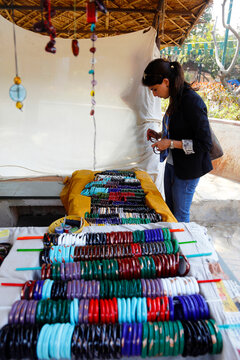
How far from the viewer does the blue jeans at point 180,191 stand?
2018mm

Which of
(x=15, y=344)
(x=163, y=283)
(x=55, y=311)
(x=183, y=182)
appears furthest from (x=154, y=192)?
(x=15, y=344)

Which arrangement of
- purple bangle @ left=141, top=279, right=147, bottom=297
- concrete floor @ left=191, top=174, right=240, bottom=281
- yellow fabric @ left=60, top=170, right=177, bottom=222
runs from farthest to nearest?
concrete floor @ left=191, top=174, right=240, bottom=281
yellow fabric @ left=60, top=170, right=177, bottom=222
purple bangle @ left=141, top=279, right=147, bottom=297

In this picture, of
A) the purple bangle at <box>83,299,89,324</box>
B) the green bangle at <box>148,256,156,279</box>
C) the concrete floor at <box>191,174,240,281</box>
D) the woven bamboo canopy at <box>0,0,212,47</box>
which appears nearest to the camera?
the purple bangle at <box>83,299,89,324</box>

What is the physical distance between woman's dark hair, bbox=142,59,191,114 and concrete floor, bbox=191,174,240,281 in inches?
78.1

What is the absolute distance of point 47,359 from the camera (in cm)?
86

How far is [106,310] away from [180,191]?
1271 millimetres

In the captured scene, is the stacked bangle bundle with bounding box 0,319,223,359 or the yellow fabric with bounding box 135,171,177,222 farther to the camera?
the yellow fabric with bounding box 135,171,177,222

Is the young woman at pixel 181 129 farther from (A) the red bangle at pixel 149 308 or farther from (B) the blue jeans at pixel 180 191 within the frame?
(A) the red bangle at pixel 149 308

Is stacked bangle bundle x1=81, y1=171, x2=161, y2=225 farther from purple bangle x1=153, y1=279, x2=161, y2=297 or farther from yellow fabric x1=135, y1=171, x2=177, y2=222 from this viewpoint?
A: purple bangle x1=153, y1=279, x2=161, y2=297

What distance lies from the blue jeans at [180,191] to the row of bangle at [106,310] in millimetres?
1103

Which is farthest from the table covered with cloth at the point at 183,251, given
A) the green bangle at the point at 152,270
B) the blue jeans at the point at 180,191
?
the blue jeans at the point at 180,191

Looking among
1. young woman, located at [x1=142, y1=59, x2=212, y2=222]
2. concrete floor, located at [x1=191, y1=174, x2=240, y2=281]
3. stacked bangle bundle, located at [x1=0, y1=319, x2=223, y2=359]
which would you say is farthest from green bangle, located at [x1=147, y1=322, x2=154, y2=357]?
concrete floor, located at [x1=191, y1=174, x2=240, y2=281]

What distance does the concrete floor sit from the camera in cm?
327

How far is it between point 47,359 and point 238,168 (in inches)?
175
